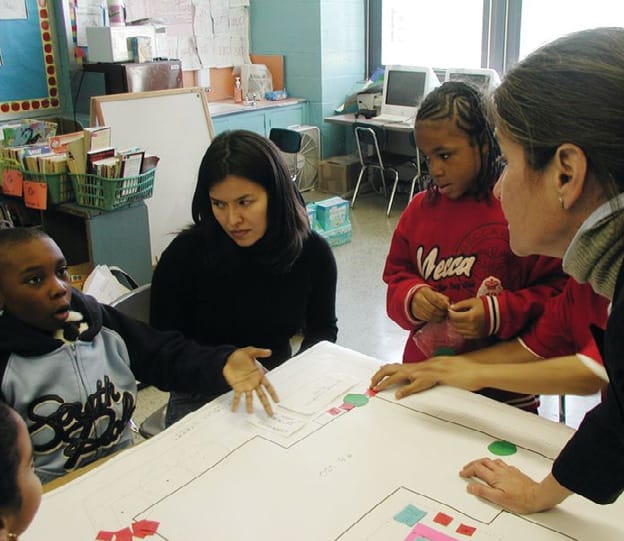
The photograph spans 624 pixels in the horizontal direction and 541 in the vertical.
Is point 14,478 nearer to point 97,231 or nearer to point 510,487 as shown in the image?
point 510,487

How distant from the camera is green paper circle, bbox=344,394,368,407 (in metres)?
1.25

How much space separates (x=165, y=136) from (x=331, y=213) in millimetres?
→ 1242

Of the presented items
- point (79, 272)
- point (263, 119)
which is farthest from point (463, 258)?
point (263, 119)

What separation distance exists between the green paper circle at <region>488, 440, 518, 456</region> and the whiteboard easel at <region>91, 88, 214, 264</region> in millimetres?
2813

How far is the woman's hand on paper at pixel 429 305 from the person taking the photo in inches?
54.8

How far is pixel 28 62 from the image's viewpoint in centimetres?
431

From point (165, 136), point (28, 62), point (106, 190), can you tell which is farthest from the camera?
point (28, 62)

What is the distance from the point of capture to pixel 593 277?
0.79 metres

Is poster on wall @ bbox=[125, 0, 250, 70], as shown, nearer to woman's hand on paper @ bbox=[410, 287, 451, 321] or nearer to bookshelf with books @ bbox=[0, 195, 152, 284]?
bookshelf with books @ bbox=[0, 195, 152, 284]

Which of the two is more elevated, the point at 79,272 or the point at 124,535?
the point at 124,535

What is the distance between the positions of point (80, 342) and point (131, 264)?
1.92 meters

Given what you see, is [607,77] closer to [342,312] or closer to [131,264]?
[131,264]

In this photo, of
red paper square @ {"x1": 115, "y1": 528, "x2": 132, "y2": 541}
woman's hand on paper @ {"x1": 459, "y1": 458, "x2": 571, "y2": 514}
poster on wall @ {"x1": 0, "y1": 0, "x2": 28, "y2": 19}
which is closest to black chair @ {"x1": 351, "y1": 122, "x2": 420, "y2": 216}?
poster on wall @ {"x1": 0, "y1": 0, "x2": 28, "y2": 19}

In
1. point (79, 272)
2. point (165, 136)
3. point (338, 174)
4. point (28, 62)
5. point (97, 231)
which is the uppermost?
point (28, 62)
